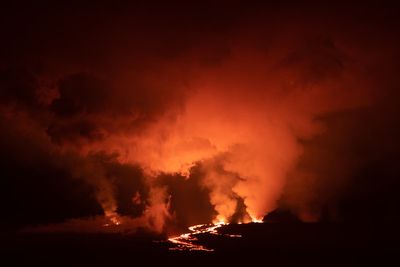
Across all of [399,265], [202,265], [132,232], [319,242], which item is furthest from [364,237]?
[132,232]

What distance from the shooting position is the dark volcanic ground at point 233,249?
46062mm

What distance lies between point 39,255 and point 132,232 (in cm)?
2527

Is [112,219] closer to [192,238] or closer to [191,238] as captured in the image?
[191,238]

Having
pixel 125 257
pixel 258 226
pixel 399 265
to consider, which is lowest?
pixel 399 265

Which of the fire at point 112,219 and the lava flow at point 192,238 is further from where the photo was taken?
the fire at point 112,219

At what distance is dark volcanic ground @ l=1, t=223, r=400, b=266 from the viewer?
46062 millimetres

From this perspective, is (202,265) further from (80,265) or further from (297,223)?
(297,223)

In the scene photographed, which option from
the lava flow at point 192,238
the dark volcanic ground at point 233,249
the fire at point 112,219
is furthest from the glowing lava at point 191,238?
the fire at point 112,219

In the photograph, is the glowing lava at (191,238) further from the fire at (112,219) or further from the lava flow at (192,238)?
the fire at (112,219)

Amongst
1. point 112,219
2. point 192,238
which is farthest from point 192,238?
point 112,219

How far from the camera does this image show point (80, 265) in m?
42.8

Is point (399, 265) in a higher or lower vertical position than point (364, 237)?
lower

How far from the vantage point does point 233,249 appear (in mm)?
54719

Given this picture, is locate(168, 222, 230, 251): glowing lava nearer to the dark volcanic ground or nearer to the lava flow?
the lava flow
